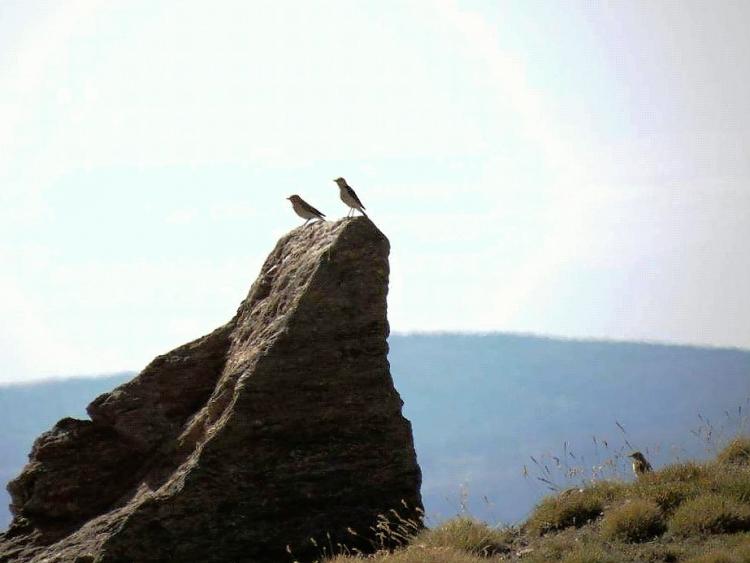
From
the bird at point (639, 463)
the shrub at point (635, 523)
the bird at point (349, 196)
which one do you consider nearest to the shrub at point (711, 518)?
the shrub at point (635, 523)

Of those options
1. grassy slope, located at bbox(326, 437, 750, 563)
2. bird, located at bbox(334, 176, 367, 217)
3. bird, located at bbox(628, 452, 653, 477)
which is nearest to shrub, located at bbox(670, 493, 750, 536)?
grassy slope, located at bbox(326, 437, 750, 563)

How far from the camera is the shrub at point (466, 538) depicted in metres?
12.0

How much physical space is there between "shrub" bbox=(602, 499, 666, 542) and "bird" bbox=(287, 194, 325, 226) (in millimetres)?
6466

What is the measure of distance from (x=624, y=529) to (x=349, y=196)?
6.30 m

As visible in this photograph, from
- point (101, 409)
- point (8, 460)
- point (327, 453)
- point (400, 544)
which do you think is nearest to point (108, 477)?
point (101, 409)

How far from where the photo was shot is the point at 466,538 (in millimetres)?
12188

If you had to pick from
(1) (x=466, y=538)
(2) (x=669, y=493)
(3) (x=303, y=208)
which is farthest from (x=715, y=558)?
(3) (x=303, y=208)

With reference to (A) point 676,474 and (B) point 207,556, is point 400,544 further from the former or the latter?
(A) point 676,474

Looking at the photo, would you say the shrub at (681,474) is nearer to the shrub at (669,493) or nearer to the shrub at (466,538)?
the shrub at (669,493)

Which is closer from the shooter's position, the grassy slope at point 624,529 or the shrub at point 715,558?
the shrub at point 715,558

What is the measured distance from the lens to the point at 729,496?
12391mm

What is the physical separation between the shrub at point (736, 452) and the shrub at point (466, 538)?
4.13 metres

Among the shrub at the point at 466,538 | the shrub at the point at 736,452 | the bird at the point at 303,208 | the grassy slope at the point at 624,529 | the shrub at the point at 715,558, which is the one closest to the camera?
the shrub at the point at 715,558

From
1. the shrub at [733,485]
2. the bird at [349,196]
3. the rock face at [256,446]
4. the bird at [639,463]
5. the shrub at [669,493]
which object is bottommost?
the shrub at [733,485]
